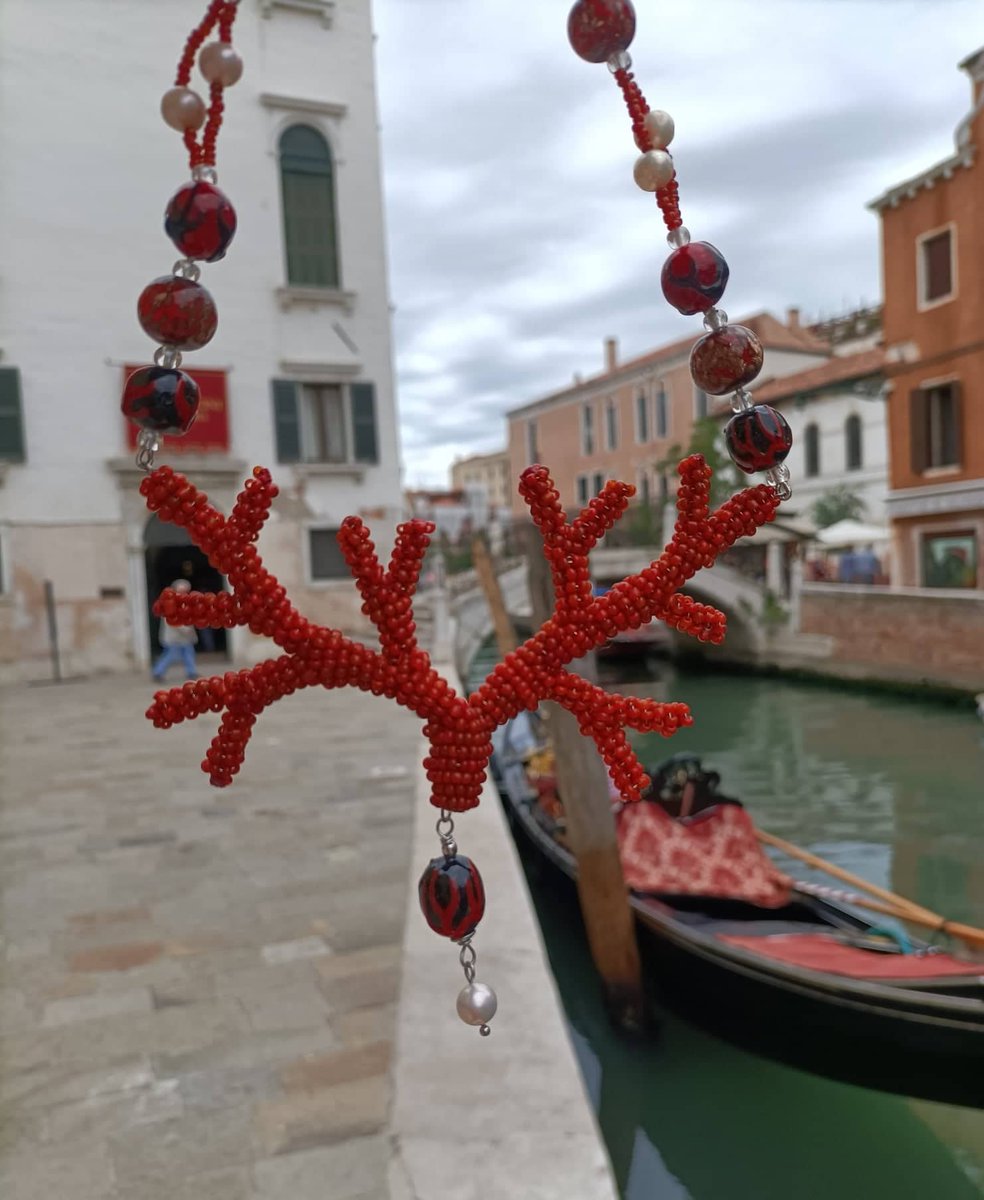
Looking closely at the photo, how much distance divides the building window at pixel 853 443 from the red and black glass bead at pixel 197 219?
14.5 meters

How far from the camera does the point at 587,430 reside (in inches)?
60.4

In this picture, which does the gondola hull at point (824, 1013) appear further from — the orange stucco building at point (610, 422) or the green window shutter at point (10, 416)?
the green window shutter at point (10, 416)

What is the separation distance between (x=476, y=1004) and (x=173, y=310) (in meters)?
0.68

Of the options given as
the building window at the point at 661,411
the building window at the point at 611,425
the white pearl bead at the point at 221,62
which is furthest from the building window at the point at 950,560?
the white pearl bead at the point at 221,62

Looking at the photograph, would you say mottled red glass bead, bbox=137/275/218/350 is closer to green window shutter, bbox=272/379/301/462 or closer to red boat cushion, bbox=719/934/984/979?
red boat cushion, bbox=719/934/984/979

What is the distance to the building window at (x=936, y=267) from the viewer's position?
8430 mm

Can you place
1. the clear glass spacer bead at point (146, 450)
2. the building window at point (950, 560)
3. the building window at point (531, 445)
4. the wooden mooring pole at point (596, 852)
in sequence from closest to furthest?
1. the clear glass spacer bead at point (146, 450)
2. the building window at point (531, 445)
3. the wooden mooring pole at point (596, 852)
4. the building window at point (950, 560)

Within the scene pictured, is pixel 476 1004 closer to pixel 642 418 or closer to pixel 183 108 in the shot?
pixel 183 108

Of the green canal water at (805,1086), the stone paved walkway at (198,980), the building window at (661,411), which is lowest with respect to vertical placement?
the green canal water at (805,1086)

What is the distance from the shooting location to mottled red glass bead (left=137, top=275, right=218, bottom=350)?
2.32ft

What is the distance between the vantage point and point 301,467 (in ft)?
27.8

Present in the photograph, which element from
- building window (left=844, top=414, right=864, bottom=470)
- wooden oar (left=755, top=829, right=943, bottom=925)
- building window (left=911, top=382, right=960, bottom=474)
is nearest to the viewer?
wooden oar (left=755, top=829, right=943, bottom=925)

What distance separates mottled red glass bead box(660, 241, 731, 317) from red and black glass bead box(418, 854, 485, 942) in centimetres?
52

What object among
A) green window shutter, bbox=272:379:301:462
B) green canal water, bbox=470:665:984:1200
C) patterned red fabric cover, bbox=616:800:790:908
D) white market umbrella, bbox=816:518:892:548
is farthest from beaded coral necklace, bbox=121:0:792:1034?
white market umbrella, bbox=816:518:892:548
